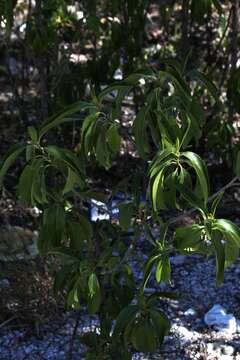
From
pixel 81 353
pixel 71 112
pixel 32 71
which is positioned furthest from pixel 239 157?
pixel 32 71

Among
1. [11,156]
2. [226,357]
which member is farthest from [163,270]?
[226,357]

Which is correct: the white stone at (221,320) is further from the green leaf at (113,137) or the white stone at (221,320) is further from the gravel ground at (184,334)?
the green leaf at (113,137)

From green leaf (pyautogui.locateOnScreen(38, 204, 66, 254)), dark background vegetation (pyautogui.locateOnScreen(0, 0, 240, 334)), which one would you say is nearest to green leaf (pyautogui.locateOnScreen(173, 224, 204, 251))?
green leaf (pyautogui.locateOnScreen(38, 204, 66, 254))

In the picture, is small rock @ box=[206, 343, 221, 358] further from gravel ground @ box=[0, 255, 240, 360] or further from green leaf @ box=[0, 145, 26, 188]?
green leaf @ box=[0, 145, 26, 188]

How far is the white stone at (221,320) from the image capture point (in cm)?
350

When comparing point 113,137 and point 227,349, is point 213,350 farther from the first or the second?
point 113,137

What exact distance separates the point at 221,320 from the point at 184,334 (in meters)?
0.17

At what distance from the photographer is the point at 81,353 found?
3.36 meters

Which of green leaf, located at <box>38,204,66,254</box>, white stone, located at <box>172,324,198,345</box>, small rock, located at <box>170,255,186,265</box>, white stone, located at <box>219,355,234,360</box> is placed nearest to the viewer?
green leaf, located at <box>38,204,66,254</box>

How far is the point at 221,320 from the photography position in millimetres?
3521

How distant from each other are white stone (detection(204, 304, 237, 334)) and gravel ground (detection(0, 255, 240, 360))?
23 millimetres

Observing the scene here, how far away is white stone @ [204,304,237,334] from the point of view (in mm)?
3500

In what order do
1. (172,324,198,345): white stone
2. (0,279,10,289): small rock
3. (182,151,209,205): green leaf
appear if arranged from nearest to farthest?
(182,151,209,205): green leaf, (172,324,198,345): white stone, (0,279,10,289): small rock

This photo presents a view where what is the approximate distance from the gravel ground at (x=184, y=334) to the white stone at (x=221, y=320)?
2 cm
